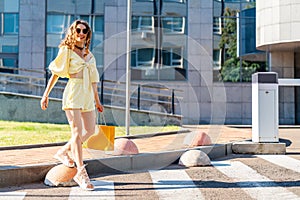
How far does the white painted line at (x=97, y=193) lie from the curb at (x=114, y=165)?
751 mm

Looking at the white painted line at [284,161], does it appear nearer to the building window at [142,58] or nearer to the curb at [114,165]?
the curb at [114,165]

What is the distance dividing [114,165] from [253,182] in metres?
2.22

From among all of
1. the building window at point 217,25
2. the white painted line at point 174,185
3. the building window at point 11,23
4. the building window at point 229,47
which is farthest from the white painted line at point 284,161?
the building window at point 11,23

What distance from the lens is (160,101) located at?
18.5 metres

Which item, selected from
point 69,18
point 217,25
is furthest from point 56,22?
point 217,25

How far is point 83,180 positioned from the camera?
5.20m

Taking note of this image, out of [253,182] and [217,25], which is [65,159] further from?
[217,25]

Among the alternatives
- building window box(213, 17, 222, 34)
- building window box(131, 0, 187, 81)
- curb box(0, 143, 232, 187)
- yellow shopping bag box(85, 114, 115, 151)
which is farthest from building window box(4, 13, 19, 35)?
yellow shopping bag box(85, 114, 115, 151)

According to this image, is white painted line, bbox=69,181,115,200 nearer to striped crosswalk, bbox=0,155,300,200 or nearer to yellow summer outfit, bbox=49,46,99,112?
striped crosswalk, bbox=0,155,300,200

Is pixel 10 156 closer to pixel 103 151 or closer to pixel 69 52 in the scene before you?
pixel 103 151

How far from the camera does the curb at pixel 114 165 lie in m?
5.52

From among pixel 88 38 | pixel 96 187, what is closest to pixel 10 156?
pixel 96 187

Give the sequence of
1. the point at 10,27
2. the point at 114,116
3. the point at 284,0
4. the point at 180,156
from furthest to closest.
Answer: the point at 10,27 → the point at 284,0 → the point at 114,116 → the point at 180,156

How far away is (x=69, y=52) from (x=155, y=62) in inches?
597
